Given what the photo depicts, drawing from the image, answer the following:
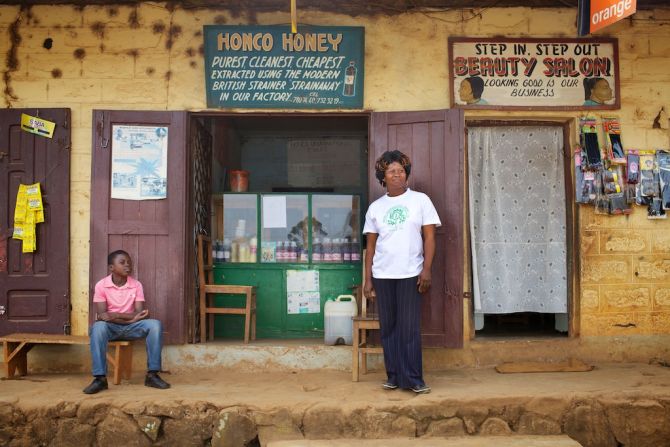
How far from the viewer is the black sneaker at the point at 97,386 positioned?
199 inches

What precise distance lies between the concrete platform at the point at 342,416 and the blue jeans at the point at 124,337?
0.93 ft

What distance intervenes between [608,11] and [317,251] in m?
3.65

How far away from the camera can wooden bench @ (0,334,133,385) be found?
17.7 ft

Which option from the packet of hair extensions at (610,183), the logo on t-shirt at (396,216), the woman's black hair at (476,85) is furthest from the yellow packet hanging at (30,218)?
the packet of hair extensions at (610,183)

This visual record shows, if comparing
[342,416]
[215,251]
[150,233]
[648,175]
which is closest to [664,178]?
[648,175]

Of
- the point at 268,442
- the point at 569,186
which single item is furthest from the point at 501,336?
the point at 268,442

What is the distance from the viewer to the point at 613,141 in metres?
5.91

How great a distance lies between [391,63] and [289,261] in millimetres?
2381

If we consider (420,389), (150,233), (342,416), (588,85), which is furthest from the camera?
(588,85)

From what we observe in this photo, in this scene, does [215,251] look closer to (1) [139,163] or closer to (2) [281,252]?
(2) [281,252]

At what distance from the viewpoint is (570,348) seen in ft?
19.4

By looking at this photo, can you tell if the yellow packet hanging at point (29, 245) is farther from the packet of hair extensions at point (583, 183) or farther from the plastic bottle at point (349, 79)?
the packet of hair extensions at point (583, 183)

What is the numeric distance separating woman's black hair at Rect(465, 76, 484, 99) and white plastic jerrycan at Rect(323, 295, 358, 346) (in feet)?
7.62

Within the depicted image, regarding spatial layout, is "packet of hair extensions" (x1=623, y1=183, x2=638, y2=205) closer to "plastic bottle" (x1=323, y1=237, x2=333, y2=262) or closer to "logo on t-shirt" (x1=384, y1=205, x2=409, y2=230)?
"logo on t-shirt" (x1=384, y1=205, x2=409, y2=230)
